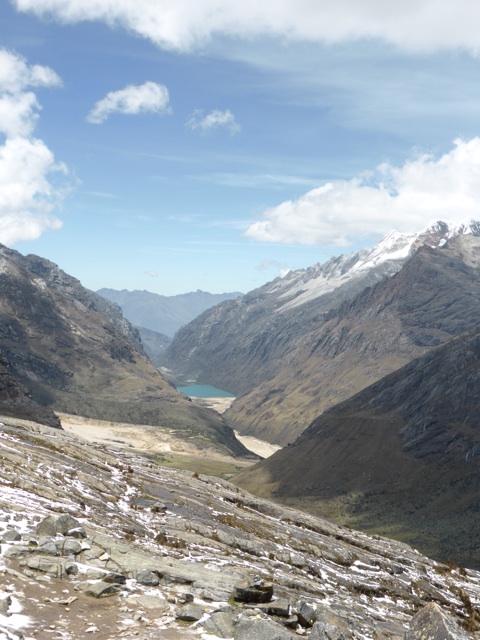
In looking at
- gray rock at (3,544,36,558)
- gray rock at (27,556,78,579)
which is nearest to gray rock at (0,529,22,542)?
gray rock at (3,544,36,558)

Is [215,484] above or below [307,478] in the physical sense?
above

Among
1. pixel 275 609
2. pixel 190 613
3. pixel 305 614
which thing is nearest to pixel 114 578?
pixel 190 613

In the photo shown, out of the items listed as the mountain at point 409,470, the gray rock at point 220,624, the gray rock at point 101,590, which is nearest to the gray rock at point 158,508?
the gray rock at point 101,590

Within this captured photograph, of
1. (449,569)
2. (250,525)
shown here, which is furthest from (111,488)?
(449,569)

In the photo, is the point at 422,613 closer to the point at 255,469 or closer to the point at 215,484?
the point at 215,484

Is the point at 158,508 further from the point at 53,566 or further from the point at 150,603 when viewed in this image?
the point at 150,603

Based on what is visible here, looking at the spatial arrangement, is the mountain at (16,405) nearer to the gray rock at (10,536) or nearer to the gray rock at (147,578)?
the gray rock at (10,536)
